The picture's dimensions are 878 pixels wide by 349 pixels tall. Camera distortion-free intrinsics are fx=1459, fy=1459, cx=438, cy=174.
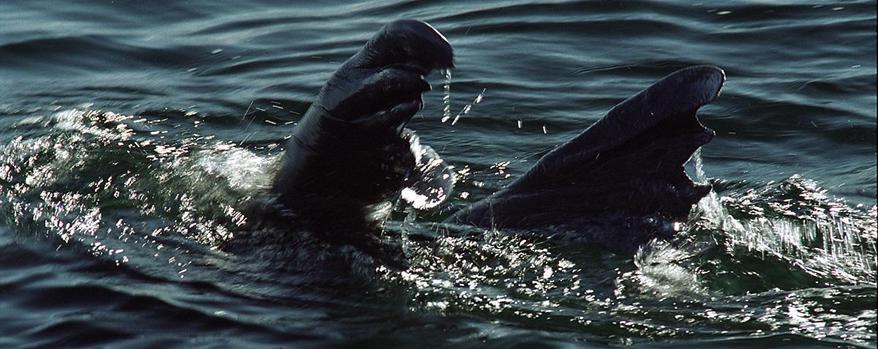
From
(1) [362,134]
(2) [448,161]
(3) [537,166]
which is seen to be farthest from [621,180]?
(2) [448,161]

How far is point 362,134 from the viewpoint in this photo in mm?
4883

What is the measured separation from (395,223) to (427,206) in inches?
6.2

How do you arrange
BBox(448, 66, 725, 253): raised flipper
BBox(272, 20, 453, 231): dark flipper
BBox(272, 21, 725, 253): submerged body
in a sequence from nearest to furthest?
BBox(272, 20, 453, 231): dark flipper
BBox(272, 21, 725, 253): submerged body
BBox(448, 66, 725, 253): raised flipper

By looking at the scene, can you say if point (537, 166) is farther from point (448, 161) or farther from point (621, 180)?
point (448, 161)

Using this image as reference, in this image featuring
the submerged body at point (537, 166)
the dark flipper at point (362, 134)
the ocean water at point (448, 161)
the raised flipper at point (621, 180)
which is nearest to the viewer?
the ocean water at point (448, 161)

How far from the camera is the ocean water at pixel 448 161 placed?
461 centimetres

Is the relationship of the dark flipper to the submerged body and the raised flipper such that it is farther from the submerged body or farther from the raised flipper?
the raised flipper

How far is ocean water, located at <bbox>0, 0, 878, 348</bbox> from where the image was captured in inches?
181

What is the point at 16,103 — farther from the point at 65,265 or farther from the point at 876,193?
the point at 876,193

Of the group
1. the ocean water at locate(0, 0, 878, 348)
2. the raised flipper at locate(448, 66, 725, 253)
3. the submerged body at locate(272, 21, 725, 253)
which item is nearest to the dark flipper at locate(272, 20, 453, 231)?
the submerged body at locate(272, 21, 725, 253)

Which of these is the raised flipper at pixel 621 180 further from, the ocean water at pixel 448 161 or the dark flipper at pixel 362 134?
the dark flipper at pixel 362 134

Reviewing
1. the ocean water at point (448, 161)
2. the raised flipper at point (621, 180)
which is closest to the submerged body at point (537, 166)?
the raised flipper at point (621, 180)

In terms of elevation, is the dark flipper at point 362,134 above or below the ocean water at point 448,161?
above

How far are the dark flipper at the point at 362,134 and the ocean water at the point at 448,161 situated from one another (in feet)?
0.63
